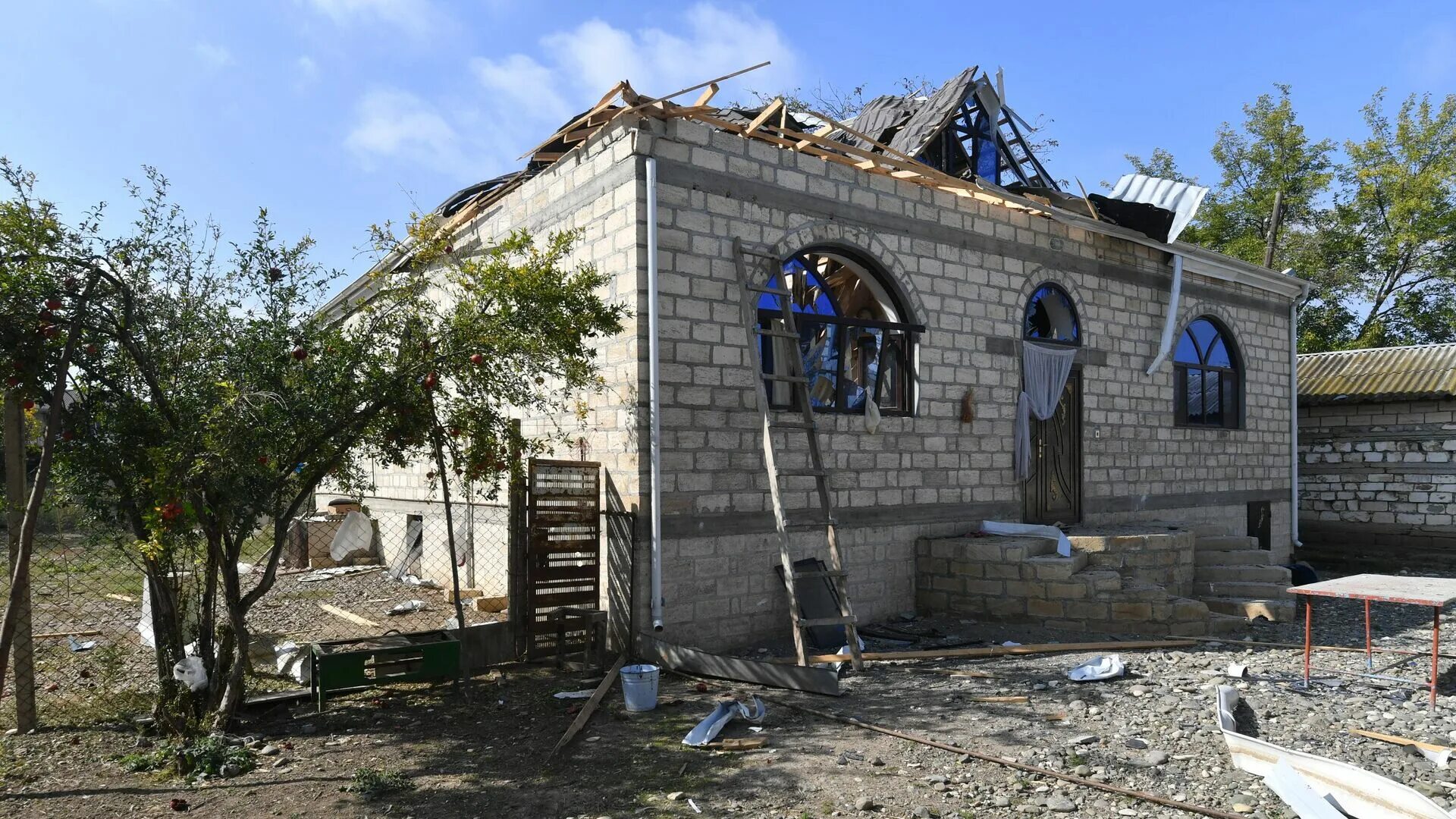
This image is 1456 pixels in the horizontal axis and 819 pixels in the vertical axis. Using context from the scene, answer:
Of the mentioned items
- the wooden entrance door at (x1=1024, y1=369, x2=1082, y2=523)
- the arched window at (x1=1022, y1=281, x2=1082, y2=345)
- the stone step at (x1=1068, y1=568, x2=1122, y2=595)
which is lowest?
the stone step at (x1=1068, y1=568, x2=1122, y2=595)

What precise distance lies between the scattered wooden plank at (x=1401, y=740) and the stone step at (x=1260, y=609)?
14.4 ft

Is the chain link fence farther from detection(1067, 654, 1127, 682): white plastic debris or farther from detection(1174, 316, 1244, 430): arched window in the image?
detection(1174, 316, 1244, 430): arched window

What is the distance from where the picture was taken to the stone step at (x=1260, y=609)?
1008 centimetres

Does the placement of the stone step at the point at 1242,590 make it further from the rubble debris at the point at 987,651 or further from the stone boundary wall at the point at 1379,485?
the stone boundary wall at the point at 1379,485

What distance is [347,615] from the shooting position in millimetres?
9547

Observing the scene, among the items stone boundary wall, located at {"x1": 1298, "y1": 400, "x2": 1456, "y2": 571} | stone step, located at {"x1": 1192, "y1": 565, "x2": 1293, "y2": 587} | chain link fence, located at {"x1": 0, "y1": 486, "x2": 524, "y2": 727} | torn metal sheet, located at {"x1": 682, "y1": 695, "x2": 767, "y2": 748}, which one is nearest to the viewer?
torn metal sheet, located at {"x1": 682, "y1": 695, "x2": 767, "y2": 748}

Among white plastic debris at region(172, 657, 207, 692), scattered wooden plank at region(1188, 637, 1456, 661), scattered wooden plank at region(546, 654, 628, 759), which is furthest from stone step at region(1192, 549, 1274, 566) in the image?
white plastic debris at region(172, 657, 207, 692)

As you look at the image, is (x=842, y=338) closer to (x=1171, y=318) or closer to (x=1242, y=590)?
(x=1171, y=318)

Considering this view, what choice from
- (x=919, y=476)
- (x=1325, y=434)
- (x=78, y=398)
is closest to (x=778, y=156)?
(x=919, y=476)

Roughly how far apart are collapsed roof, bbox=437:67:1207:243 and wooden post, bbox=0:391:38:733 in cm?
475

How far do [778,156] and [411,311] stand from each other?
3.89 meters

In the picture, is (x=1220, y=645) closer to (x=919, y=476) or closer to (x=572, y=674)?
(x=919, y=476)

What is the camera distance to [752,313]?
8414 mm

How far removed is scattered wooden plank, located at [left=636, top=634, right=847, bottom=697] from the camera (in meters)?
6.67
